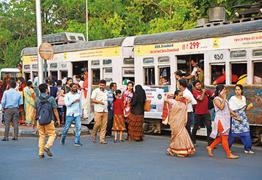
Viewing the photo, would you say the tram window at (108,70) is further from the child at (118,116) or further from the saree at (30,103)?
the child at (118,116)

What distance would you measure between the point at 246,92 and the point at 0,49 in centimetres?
4383

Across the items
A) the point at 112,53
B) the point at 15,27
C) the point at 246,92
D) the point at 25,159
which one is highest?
the point at 15,27

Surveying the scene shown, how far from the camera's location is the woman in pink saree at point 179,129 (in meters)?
11.3

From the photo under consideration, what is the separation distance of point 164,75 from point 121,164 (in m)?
5.59

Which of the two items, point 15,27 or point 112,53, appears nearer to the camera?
point 112,53

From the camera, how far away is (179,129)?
37.3 ft

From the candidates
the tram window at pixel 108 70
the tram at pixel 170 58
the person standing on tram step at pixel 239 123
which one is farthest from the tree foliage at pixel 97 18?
the person standing on tram step at pixel 239 123

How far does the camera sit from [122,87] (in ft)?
56.1

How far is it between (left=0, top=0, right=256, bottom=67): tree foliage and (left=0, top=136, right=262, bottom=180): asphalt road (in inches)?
517

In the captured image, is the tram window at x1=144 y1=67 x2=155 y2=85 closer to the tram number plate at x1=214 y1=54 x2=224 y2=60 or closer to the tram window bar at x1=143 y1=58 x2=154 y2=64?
the tram window bar at x1=143 y1=58 x2=154 y2=64

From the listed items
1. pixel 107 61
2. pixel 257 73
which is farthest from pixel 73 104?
pixel 107 61

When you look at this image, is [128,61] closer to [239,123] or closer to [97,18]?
[239,123]

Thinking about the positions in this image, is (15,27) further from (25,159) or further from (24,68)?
(25,159)

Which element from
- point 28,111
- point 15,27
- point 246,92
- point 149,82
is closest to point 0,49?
point 15,27
